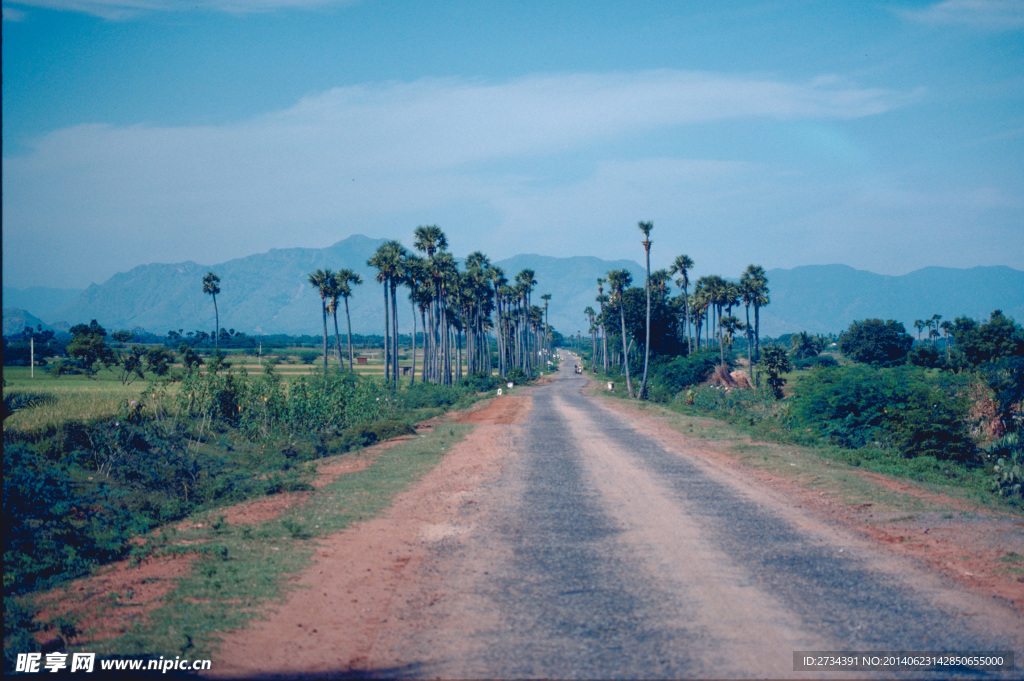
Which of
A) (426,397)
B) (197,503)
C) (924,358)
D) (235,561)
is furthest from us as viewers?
(924,358)

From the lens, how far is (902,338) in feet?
285

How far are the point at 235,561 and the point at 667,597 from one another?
17.3ft

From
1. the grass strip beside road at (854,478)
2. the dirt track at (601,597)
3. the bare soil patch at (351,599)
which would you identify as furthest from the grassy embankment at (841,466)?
the bare soil patch at (351,599)

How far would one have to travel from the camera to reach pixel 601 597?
23.3 feet

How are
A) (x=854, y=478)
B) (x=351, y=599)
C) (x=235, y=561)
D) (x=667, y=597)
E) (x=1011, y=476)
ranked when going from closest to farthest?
1. (x=667, y=597)
2. (x=351, y=599)
3. (x=235, y=561)
4. (x=1011, y=476)
5. (x=854, y=478)

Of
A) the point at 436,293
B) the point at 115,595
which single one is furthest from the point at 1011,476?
the point at 436,293

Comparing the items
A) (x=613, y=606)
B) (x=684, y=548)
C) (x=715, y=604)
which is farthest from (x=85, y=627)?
(x=684, y=548)

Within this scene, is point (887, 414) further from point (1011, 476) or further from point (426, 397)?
point (426, 397)

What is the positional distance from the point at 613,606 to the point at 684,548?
2484 millimetres

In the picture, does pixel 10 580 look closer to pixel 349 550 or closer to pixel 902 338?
pixel 349 550

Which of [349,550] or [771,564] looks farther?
[349,550]

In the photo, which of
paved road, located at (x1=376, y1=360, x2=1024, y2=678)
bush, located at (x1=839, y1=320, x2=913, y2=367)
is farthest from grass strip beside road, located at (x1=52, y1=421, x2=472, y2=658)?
bush, located at (x1=839, y1=320, x2=913, y2=367)

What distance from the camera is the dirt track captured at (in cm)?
565

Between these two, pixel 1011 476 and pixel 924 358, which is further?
pixel 924 358
